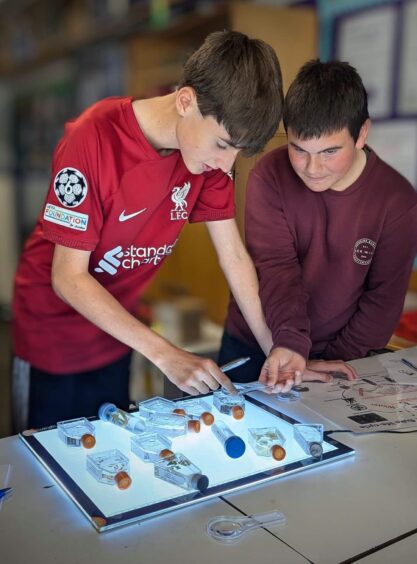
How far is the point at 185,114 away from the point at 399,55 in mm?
1639

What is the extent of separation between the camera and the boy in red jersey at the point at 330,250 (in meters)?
1.28

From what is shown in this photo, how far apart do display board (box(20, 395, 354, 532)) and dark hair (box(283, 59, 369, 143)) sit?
1.76 feet

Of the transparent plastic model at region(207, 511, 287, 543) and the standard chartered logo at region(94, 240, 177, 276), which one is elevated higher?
the standard chartered logo at region(94, 240, 177, 276)

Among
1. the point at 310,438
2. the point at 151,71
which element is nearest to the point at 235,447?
the point at 310,438

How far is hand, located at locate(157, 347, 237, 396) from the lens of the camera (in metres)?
1.02

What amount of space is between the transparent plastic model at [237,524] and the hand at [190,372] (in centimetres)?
30

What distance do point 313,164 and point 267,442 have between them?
564mm

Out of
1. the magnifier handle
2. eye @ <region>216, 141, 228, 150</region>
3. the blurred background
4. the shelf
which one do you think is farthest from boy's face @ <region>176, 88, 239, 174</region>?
the shelf

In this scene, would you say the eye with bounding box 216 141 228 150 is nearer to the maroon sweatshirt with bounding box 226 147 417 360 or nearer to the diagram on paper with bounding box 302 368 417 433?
the maroon sweatshirt with bounding box 226 147 417 360

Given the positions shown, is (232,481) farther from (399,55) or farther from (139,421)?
(399,55)

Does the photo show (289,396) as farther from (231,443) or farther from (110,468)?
(110,468)

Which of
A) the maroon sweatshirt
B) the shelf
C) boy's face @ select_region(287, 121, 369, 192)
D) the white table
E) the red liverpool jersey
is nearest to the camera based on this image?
the white table

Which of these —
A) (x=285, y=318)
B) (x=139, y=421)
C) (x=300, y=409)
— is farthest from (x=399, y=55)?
(x=139, y=421)

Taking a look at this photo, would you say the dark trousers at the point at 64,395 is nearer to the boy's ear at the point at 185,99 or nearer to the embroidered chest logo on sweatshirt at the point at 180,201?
the embroidered chest logo on sweatshirt at the point at 180,201
